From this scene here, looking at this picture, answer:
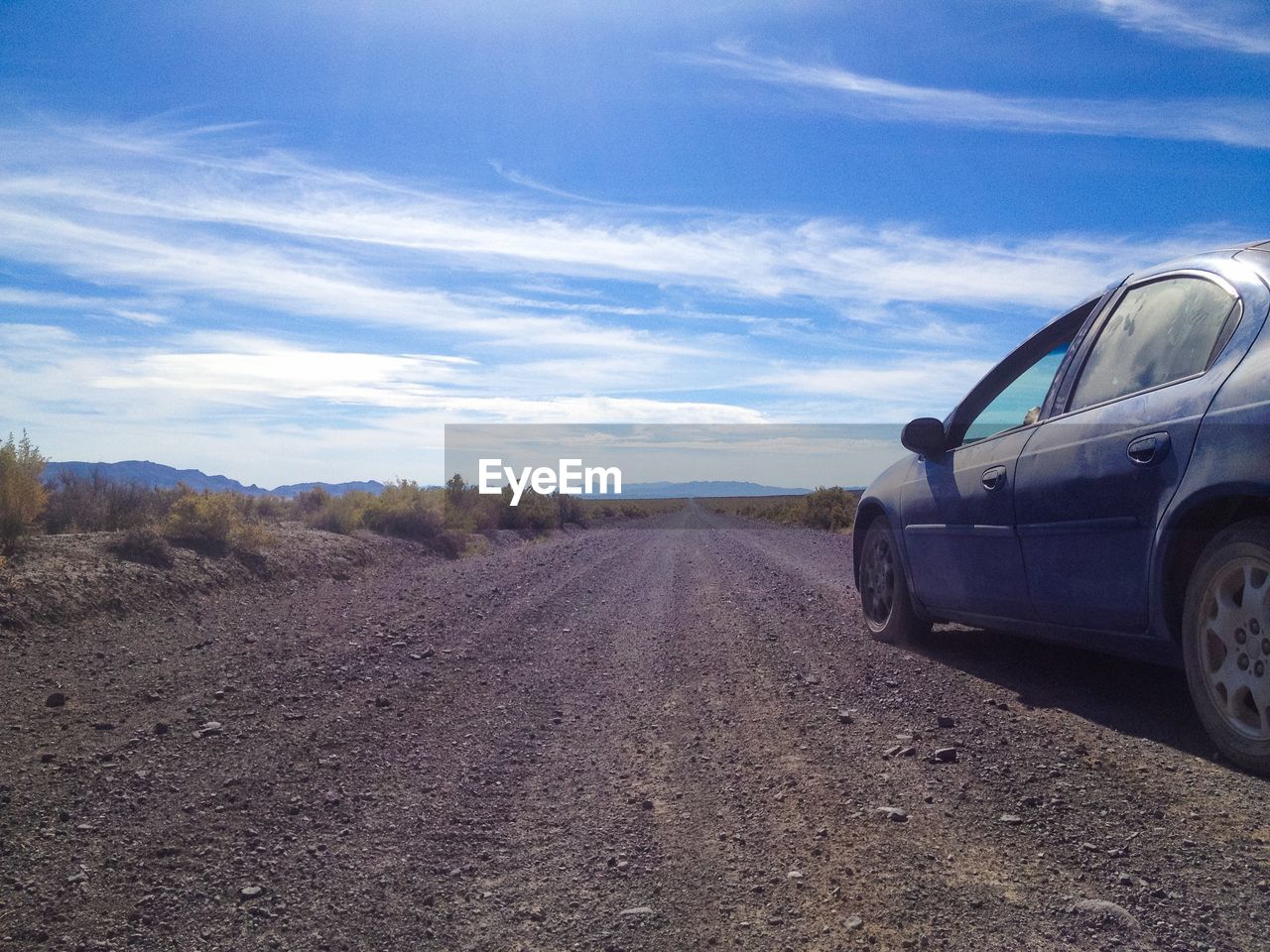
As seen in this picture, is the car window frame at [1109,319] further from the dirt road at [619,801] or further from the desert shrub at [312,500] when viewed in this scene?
the desert shrub at [312,500]

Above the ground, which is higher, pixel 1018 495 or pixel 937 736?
pixel 1018 495

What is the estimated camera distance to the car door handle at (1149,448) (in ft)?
12.4

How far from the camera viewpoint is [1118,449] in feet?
13.4

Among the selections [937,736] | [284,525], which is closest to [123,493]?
[284,525]

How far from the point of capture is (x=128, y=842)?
333 cm

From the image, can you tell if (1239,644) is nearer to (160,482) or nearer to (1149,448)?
(1149,448)

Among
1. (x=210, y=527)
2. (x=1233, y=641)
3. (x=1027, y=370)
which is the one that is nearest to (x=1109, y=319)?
(x=1027, y=370)

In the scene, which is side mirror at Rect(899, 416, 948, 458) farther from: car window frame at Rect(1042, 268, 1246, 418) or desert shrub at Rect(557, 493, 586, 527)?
desert shrub at Rect(557, 493, 586, 527)

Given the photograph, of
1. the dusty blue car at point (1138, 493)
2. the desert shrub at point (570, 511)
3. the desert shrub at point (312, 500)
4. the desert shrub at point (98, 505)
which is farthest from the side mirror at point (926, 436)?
the desert shrub at point (570, 511)

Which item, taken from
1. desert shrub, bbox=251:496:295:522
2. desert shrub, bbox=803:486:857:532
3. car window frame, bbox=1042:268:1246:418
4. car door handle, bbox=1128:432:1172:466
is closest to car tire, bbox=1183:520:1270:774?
car door handle, bbox=1128:432:1172:466

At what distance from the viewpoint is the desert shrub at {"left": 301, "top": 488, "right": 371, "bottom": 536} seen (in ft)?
58.9

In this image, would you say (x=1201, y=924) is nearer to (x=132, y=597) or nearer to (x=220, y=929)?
(x=220, y=929)

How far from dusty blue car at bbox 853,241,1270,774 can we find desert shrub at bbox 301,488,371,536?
13698 millimetres

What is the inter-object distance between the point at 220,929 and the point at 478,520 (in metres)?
25.3
